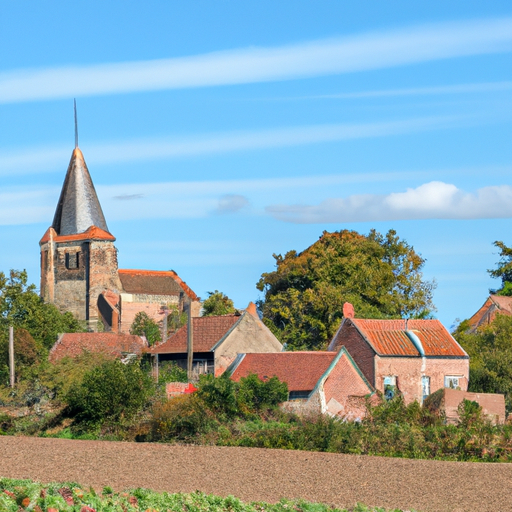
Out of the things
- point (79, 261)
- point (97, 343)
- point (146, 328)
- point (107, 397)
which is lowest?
point (107, 397)

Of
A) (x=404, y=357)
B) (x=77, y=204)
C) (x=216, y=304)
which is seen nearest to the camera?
(x=404, y=357)

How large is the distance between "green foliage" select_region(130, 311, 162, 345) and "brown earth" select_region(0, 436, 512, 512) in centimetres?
3832

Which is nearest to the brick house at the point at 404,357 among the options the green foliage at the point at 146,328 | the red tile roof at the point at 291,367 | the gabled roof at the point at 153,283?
the red tile roof at the point at 291,367

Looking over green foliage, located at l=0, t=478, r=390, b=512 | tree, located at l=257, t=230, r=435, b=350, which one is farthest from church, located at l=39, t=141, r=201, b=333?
green foliage, located at l=0, t=478, r=390, b=512

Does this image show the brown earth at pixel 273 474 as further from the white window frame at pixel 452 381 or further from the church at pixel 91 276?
the church at pixel 91 276

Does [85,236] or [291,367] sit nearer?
[291,367]

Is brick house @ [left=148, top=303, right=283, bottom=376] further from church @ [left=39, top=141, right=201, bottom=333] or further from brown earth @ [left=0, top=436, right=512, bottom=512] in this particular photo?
church @ [left=39, top=141, right=201, bottom=333]

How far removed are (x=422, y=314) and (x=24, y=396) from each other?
2898 centimetres

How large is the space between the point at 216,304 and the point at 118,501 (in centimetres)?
5267

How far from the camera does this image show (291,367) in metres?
34.2

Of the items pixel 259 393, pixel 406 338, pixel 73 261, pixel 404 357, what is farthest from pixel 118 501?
pixel 73 261

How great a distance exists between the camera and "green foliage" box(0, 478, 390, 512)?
14.9 metres

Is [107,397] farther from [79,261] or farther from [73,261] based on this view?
[73,261]

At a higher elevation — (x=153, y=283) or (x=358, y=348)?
(x=153, y=283)
